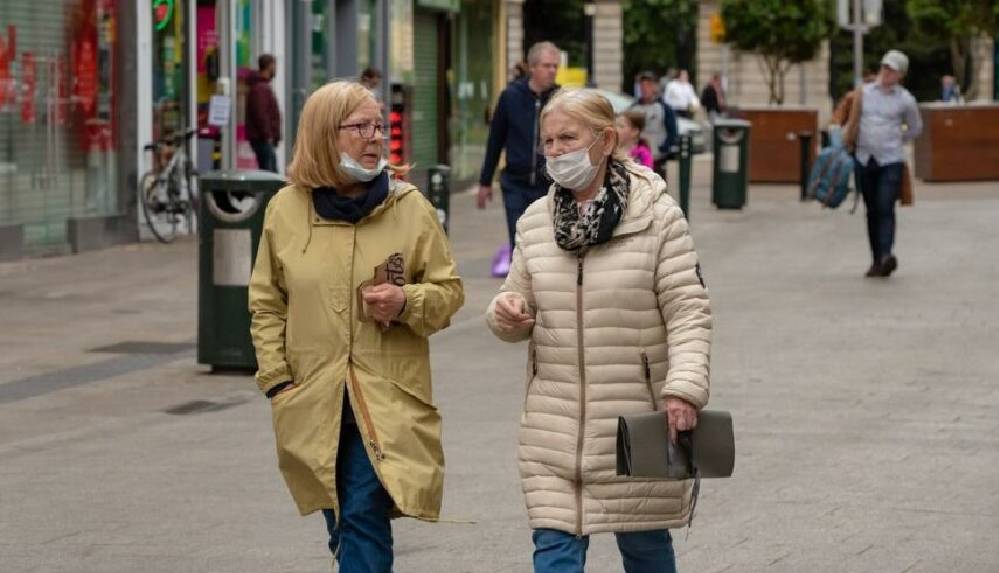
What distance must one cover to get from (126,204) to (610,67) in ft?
193

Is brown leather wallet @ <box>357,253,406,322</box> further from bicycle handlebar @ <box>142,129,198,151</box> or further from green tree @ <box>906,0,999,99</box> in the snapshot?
green tree @ <box>906,0,999,99</box>

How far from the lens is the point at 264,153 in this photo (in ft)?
80.8

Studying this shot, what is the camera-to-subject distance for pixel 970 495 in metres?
8.45

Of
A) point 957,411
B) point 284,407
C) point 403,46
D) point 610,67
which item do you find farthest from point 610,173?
point 610,67

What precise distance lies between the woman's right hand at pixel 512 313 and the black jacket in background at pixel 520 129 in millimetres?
9552

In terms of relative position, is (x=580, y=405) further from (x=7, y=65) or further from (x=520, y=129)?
(x=7, y=65)

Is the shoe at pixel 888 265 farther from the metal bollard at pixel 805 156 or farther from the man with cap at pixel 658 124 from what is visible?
the metal bollard at pixel 805 156

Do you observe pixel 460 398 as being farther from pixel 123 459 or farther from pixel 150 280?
pixel 150 280

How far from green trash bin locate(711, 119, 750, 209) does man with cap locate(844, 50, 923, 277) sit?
31.6ft

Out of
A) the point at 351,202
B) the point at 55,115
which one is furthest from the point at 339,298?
the point at 55,115

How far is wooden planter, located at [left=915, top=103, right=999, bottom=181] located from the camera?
32.5 meters

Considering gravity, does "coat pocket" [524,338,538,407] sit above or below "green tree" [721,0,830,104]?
below

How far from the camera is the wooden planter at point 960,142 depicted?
32.5 meters

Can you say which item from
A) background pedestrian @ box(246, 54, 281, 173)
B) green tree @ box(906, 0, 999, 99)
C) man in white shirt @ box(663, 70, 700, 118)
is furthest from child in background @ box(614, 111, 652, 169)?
man in white shirt @ box(663, 70, 700, 118)
